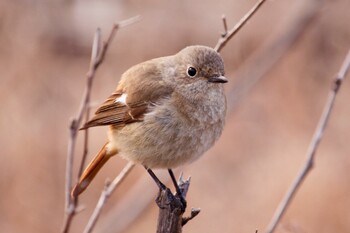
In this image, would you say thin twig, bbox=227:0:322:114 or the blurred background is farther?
the blurred background

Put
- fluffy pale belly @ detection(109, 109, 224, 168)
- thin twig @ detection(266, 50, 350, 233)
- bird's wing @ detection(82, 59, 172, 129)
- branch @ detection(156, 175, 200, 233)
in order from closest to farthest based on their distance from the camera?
thin twig @ detection(266, 50, 350, 233) < branch @ detection(156, 175, 200, 233) < fluffy pale belly @ detection(109, 109, 224, 168) < bird's wing @ detection(82, 59, 172, 129)

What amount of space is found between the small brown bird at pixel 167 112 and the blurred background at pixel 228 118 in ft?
11.2

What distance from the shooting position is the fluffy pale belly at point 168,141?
3.94 metres

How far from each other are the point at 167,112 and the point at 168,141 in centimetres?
17

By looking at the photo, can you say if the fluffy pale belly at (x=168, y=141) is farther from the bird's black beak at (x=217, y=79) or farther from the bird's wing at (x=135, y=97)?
the bird's black beak at (x=217, y=79)

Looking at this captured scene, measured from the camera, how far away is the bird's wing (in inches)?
163

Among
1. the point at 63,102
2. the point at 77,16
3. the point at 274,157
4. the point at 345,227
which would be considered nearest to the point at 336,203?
the point at 345,227

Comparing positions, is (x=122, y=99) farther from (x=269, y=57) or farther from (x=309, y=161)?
(x=309, y=161)

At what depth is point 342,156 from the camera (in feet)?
28.3

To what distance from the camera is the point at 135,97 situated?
13.7 ft

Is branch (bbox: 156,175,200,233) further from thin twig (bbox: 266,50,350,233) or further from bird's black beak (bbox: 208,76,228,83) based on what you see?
thin twig (bbox: 266,50,350,233)

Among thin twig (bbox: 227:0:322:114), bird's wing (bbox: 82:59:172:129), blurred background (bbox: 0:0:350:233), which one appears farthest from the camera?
blurred background (bbox: 0:0:350:233)

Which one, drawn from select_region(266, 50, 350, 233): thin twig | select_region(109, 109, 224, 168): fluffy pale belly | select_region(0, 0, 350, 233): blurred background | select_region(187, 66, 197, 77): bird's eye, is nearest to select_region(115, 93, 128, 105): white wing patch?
select_region(109, 109, 224, 168): fluffy pale belly

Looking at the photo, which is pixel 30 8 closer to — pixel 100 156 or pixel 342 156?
pixel 342 156
